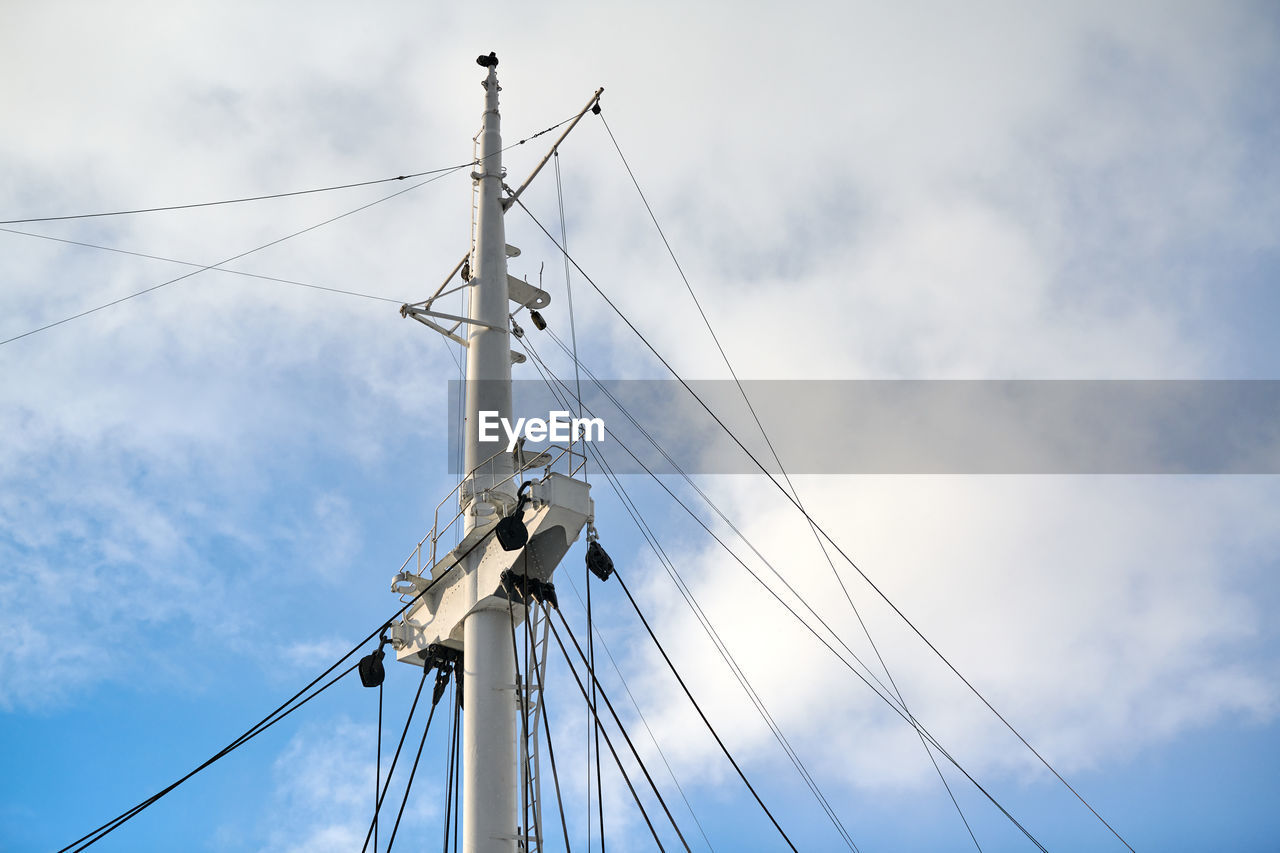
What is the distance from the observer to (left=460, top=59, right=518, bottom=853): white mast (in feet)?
52.1

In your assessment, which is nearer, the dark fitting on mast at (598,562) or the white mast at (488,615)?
the white mast at (488,615)

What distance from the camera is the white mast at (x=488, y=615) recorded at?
52.1ft

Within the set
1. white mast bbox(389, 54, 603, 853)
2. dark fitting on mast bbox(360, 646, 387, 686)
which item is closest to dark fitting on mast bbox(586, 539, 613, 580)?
white mast bbox(389, 54, 603, 853)

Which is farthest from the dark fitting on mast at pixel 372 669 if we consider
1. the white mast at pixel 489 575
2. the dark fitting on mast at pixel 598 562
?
the dark fitting on mast at pixel 598 562

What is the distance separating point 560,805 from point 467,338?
8616mm

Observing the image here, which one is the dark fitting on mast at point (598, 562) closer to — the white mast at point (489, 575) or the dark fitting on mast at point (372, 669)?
the white mast at point (489, 575)

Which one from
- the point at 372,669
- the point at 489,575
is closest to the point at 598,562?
the point at 489,575

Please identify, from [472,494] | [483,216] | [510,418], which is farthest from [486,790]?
[483,216]

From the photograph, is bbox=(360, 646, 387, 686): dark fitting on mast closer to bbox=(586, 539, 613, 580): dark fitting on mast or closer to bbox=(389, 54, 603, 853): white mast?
bbox=(389, 54, 603, 853): white mast

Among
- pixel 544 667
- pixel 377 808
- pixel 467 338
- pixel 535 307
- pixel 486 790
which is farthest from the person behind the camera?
pixel 535 307

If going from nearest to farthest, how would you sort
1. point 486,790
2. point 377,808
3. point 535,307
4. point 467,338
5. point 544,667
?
1. point 486,790
2. point 544,667
3. point 377,808
4. point 467,338
5. point 535,307

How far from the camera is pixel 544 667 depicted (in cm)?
1720

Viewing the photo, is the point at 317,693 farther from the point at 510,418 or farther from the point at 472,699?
the point at 510,418

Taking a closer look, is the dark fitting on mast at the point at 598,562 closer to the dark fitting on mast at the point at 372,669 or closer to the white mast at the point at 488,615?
the white mast at the point at 488,615
